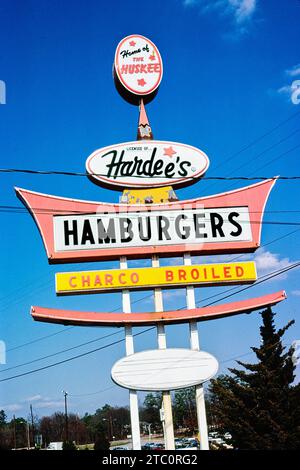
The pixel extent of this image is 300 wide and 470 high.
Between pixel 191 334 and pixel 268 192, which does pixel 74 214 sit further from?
pixel 268 192

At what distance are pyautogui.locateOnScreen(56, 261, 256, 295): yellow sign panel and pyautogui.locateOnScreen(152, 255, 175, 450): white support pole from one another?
230mm

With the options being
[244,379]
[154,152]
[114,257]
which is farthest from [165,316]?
[244,379]

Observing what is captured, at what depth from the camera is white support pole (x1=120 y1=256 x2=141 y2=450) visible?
922 cm

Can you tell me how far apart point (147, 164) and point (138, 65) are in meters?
2.47

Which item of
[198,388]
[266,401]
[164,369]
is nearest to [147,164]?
[164,369]

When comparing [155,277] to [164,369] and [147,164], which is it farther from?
[147,164]

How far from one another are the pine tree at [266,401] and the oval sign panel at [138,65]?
708 centimetres

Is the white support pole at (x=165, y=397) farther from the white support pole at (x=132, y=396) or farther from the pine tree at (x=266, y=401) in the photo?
the pine tree at (x=266, y=401)

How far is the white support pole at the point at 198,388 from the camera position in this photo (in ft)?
31.2

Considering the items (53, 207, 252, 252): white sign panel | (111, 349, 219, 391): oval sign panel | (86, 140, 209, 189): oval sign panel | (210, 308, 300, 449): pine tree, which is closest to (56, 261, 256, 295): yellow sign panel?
(53, 207, 252, 252): white sign panel

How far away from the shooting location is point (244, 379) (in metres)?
14.0

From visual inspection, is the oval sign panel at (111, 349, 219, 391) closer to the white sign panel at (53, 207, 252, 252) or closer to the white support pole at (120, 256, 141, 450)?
the white support pole at (120, 256, 141, 450)

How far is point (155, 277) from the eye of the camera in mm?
10016

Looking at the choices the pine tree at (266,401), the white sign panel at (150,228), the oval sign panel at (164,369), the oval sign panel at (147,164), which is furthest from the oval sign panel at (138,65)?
the pine tree at (266,401)
